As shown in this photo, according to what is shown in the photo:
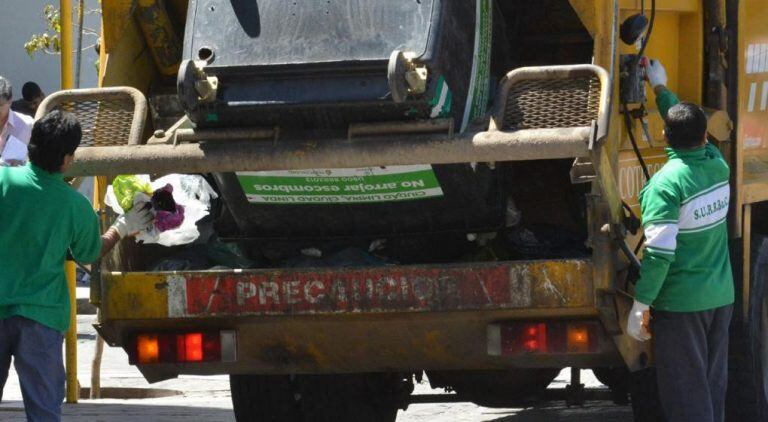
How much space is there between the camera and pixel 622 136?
5.92 m

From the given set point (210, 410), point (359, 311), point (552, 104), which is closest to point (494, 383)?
point (359, 311)

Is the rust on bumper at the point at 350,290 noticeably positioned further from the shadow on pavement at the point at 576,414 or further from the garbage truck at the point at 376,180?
the shadow on pavement at the point at 576,414

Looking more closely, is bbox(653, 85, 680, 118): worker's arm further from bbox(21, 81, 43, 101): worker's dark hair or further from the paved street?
bbox(21, 81, 43, 101): worker's dark hair

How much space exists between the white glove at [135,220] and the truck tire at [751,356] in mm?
2669

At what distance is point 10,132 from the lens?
658cm

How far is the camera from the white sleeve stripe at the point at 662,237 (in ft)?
17.8

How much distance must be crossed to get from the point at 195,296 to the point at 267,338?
33 centimetres

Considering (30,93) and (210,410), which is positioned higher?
(30,93)

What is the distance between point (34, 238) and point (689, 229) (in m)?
2.32

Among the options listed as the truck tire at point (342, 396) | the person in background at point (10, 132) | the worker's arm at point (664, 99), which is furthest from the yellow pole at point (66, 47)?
the worker's arm at point (664, 99)

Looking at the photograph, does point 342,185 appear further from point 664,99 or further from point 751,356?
point 751,356

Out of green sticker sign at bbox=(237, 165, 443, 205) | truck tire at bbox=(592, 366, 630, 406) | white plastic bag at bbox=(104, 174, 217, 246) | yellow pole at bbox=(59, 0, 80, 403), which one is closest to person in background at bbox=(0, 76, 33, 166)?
white plastic bag at bbox=(104, 174, 217, 246)

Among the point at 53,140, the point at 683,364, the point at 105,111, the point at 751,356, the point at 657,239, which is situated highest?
the point at 105,111

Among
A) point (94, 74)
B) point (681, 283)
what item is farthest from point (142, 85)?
point (94, 74)
